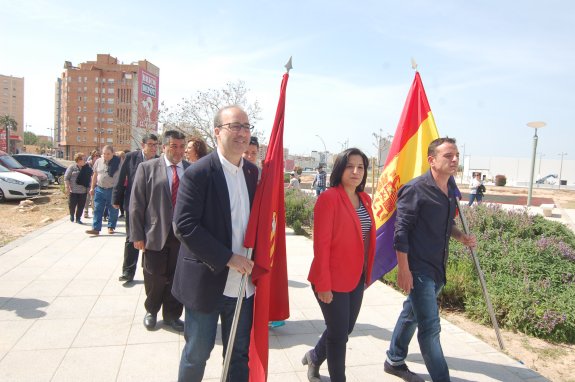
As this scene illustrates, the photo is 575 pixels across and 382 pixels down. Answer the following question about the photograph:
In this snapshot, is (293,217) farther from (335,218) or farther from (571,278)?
(335,218)

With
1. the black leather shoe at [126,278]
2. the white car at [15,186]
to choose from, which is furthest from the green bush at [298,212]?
the white car at [15,186]

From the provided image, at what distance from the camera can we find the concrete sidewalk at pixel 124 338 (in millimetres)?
3404

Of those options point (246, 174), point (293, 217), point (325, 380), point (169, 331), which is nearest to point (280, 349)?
point (325, 380)

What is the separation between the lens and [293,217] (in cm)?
1209

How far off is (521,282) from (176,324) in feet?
13.5

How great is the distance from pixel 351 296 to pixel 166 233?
1978 millimetres

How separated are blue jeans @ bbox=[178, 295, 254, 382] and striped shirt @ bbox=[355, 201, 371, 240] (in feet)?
3.13

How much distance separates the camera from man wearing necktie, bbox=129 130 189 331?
407cm

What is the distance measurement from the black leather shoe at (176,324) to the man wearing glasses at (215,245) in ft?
5.78

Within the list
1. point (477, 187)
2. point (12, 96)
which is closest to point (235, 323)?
point (477, 187)

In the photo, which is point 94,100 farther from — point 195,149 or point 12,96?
point 195,149

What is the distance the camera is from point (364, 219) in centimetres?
302

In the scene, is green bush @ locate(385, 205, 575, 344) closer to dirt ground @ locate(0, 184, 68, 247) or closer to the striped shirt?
the striped shirt

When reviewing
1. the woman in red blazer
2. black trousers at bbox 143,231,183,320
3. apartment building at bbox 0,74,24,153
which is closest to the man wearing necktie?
black trousers at bbox 143,231,183,320
